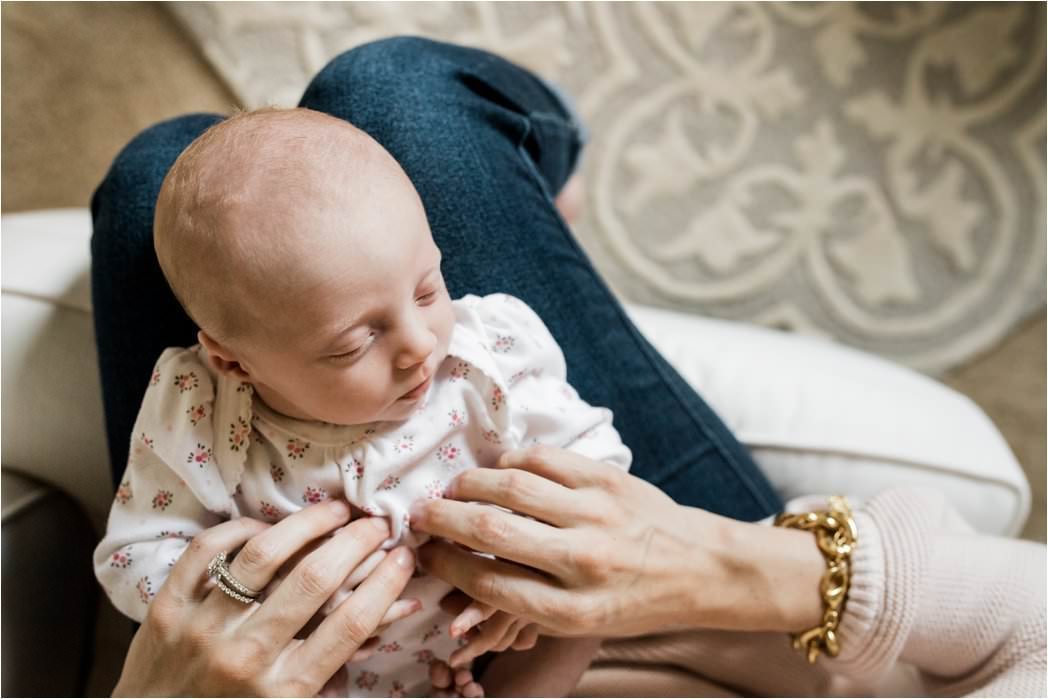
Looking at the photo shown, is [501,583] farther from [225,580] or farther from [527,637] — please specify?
[225,580]

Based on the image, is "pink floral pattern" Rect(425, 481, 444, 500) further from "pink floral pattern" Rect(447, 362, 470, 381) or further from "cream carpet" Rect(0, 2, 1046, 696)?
"cream carpet" Rect(0, 2, 1046, 696)

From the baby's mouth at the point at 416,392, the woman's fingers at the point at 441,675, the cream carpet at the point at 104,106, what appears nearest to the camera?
the baby's mouth at the point at 416,392

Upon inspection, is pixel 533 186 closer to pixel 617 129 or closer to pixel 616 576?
pixel 616 576

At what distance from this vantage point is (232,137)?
63 cm

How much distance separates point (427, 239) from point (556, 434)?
0.23 m

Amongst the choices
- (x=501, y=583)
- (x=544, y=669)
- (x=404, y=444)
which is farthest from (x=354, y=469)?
(x=544, y=669)

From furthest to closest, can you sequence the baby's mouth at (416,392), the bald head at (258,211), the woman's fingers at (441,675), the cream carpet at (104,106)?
the cream carpet at (104,106)
the woman's fingers at (441,675)
the baby's mouth at (416,392)
the bald head at (258,211)

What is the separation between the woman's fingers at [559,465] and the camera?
0.76 m

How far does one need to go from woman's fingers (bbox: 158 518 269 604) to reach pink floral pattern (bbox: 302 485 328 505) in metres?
0.05

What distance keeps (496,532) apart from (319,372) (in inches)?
7.6

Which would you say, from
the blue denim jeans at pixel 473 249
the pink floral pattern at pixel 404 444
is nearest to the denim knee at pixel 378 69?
the blue denim jeans at pixel 473 249

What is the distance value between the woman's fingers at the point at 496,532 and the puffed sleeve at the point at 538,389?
3.4 inches

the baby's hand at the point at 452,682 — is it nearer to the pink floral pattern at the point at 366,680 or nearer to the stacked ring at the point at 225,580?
the pink floral pattern at the point at 366,680

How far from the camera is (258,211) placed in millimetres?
609
